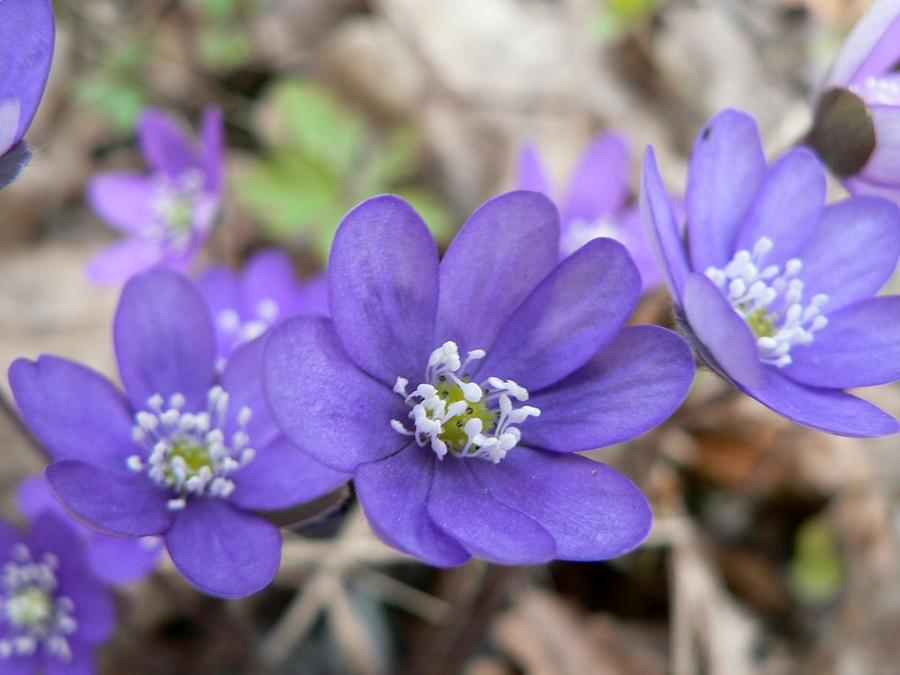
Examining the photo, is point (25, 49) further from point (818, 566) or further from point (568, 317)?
point (818, 566)

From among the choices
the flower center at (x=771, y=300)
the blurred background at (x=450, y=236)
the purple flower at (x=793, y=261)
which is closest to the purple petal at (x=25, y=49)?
the blurred background at (x=450, y=236)

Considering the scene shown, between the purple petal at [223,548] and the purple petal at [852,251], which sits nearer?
the purple petal at [223,548]

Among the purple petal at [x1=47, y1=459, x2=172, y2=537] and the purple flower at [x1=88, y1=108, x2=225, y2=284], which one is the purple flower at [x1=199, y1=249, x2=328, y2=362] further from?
the purple petal at [x1=47, y1=459, x2=172, y2=537]

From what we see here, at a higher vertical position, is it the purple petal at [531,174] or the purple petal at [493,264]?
the purple petal at [493,264]

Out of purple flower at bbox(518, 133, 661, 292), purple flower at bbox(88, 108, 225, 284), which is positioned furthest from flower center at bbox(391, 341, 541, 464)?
purple flower at bbox(88, 108, 225, 284)

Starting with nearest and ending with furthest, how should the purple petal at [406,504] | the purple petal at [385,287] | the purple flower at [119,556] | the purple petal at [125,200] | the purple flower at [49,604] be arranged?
1. the purple petal at [406,504]
2. the purple petal at [385,287]
3. the purple flower at [119,556]
4. the purple flower at [49,604]
5. the purple petal at [125,200]

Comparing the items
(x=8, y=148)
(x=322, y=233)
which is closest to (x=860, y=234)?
(x=8, y=148)

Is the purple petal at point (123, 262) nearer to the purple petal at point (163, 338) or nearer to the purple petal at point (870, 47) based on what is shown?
the purple petal at point (163, 338)

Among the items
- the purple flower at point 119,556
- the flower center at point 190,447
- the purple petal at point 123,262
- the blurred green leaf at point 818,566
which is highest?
the flower center at point 190,447
